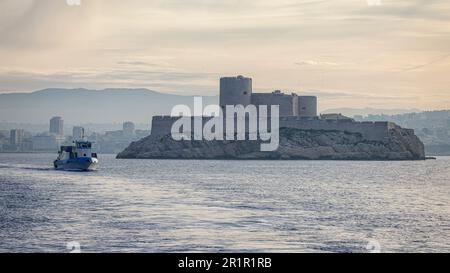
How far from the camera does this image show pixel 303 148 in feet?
484

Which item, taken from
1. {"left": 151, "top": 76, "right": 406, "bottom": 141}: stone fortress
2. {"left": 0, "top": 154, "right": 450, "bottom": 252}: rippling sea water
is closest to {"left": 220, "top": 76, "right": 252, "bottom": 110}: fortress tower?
A: {"left": 151, "top": 76, "right": 406, "bottom": 141}: stone fortress

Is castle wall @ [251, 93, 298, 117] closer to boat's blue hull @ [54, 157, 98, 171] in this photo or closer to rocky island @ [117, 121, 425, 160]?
rocky island @ [117, 121, 425, 160]

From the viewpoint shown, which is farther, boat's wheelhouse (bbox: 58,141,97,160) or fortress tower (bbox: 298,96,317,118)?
fortress tower (bbox: 298,96,317,118)

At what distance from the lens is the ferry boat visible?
288 ft

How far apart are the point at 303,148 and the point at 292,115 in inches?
259

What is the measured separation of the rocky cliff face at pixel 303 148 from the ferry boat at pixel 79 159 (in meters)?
60.0

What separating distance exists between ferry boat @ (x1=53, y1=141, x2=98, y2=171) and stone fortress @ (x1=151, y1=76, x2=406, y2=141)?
2084 inches

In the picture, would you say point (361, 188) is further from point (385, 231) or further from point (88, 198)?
point (385, 231)

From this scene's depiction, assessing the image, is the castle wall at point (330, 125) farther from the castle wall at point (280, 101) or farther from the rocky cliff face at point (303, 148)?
the castle wall at point (280, 101)

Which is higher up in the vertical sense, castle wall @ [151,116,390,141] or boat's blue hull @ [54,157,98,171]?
castle wall @ [151,116,390,141]

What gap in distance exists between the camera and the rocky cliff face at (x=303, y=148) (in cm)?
14750

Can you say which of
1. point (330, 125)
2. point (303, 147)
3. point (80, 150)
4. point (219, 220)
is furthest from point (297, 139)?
point (219, 220)

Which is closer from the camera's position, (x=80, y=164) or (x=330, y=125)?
(x=80, y=164)

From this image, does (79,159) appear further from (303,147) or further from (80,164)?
(303,147)
